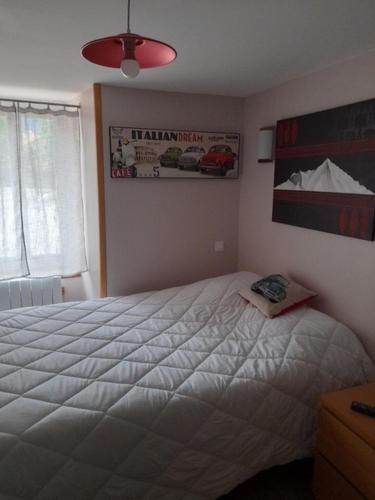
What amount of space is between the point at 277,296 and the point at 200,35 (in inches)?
62.5

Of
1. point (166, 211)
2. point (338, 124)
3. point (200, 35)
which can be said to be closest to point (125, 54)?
point (200, 35)

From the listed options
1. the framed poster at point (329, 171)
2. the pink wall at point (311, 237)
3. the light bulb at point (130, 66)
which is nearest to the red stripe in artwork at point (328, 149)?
the framed poster at point (329, 171)

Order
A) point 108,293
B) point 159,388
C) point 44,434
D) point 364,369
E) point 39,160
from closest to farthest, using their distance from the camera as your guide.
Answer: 1. point 44,434
2. point 159,388
3. point 364,369
4. point 108,293
5. point 39,160

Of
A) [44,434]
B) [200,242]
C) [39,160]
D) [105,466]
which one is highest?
[39,160]

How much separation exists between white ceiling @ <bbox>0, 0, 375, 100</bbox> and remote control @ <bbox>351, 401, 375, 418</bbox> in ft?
5.53

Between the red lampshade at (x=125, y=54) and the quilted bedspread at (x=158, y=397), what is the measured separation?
1344 millimetres

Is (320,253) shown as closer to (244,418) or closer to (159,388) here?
(244,418)

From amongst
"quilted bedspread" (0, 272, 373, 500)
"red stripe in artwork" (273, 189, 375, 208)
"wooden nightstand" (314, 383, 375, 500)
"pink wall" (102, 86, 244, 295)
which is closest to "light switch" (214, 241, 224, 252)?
"pink wall" (102, 86, 244, 295)

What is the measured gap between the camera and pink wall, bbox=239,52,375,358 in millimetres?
2041

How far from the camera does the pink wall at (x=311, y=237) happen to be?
6.70 ft

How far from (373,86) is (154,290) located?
7.09 feet

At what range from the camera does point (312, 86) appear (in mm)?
2336

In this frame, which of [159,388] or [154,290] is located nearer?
[159,388]

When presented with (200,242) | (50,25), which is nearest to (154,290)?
(200,242)
